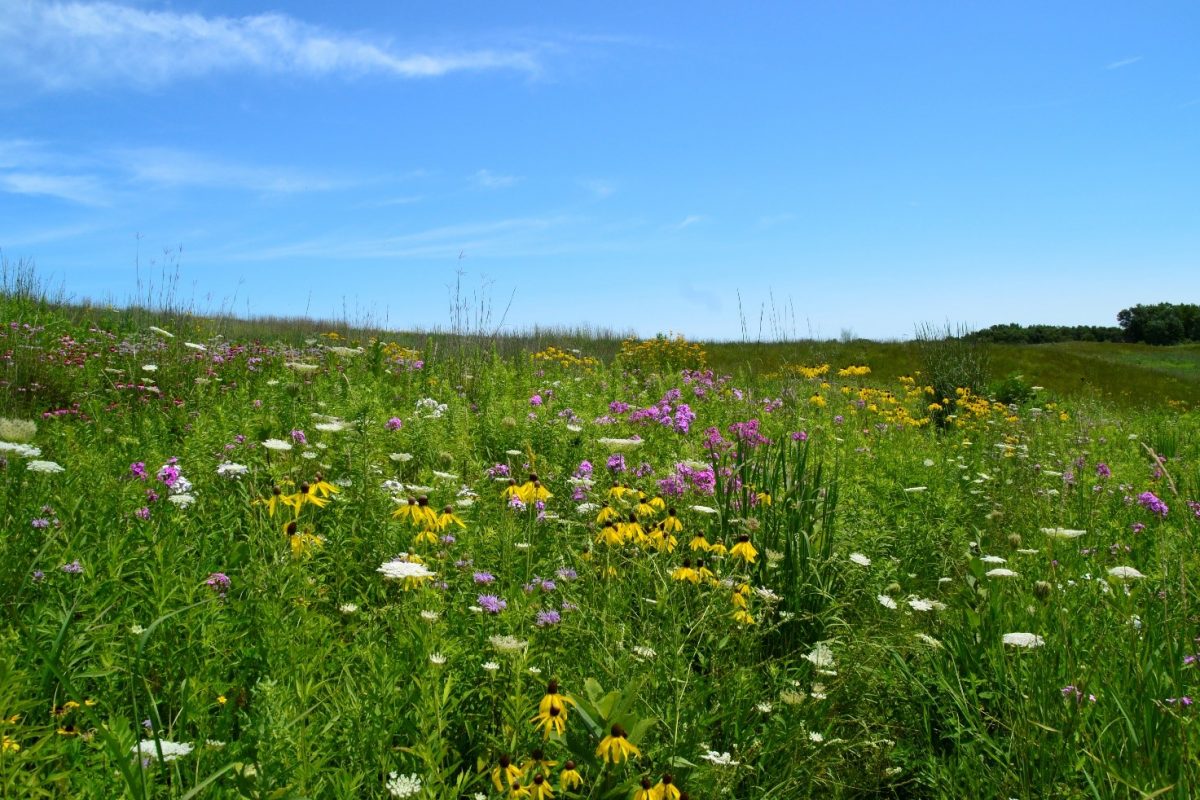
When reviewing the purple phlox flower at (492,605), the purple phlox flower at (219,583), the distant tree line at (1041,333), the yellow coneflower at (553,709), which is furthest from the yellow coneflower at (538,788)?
the distant tree line at (1041,333)

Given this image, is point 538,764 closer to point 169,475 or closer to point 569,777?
point 569,777

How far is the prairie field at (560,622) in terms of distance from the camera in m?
1.73

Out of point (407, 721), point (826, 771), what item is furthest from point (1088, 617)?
point (407, 721)

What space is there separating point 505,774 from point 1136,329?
2292 inches

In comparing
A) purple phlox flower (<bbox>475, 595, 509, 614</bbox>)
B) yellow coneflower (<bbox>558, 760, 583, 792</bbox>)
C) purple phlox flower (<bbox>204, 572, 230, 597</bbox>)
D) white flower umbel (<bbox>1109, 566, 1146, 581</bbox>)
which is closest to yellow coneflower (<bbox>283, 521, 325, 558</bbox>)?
purple phlox flower (<bbox>204, 572, 230, 597</bbox>)

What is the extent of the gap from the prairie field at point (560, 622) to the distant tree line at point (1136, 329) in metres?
→ 41.4

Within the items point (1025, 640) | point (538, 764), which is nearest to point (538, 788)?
point (538, 764)

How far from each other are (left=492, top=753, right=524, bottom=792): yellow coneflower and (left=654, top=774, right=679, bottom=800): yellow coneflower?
11.8 inches

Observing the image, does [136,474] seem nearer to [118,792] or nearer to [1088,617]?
[118,792]

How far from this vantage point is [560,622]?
2.41 metres

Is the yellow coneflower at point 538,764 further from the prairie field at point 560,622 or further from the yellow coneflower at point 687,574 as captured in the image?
the yellow coneflower at point 687,574

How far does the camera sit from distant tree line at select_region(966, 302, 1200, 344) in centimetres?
4172

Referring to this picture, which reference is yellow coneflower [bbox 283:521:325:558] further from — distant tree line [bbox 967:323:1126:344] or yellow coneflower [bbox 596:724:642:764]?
distant tree line [bbox 967:323:1126:344]

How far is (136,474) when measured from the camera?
3.52 meters
